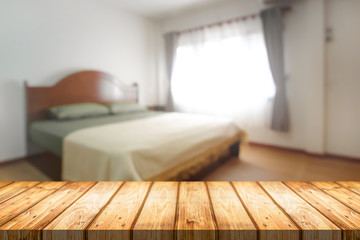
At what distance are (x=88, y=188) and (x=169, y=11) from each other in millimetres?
2734

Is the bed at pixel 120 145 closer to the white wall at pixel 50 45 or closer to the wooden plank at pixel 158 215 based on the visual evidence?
the white wall at pixel 50 45

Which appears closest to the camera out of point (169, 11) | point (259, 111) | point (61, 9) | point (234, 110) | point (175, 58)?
point (61, 9)

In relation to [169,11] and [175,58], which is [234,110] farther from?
[169,11]

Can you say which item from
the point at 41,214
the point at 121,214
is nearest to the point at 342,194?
the point at 121,214

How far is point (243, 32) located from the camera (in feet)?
7.64

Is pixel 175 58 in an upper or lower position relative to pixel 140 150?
upper

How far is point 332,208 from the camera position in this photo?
0.41 meters

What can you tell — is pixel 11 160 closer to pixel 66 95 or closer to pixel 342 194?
Result: pixel 66 95

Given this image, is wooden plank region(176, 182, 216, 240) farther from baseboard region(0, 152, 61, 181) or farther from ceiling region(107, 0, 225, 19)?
ceiling region(107, 0, 225, 19)

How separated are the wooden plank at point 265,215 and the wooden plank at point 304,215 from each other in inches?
0.6

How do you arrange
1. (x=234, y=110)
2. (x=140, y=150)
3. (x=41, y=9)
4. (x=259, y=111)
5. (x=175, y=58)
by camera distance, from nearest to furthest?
(x=140, y=150) → (x=41, y=9) → (x=259, y=111) → (x=234, y=110) → (x=175, y=58)

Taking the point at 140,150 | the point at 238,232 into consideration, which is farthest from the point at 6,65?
the point at 238,232

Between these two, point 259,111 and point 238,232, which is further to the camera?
point 259,111

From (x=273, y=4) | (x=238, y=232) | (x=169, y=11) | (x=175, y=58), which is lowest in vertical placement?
(x=238, y=232)
